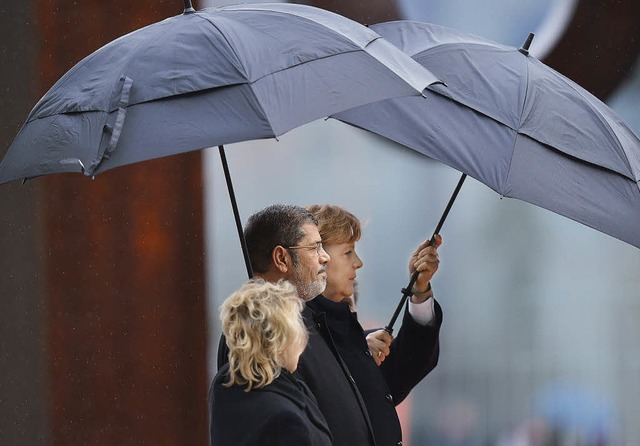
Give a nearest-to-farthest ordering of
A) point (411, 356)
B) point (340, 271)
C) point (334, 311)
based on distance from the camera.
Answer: point (334, 311)
point (340, 271)
point (411, 356)

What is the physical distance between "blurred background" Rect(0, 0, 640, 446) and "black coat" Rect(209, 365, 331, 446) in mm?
2857

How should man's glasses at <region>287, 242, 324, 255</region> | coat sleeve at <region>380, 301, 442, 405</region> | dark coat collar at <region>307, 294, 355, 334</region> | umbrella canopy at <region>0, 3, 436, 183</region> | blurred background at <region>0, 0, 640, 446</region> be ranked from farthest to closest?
blurred background at <region>0, 0, 640, 446</region> < coat sleeve at <region>380, 301, 442, 405</region> < dark coat collar at <region>307, 294, 355, 334</region> < man's glasses at <region>287, 242, 324, 255</region> < umbrella canopy at <region>0, 3, 436, 183</region>

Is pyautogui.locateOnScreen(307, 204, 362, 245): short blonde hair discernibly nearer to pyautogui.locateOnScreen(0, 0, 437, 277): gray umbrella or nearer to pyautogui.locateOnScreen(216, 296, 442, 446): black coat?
pyautogui.locateOnScreen(216, 296, 442, 446): black coat

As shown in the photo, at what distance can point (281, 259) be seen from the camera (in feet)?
13.3

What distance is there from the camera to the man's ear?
13.2 feet

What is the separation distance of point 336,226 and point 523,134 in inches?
30.5

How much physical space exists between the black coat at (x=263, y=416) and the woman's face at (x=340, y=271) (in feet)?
3.07

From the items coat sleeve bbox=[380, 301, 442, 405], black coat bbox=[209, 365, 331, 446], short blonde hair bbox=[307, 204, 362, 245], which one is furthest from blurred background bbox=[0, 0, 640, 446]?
black coat bbox=[209, 365, 331, 446]

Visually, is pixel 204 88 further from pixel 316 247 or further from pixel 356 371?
pixel 356 371

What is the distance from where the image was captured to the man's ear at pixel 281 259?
403 centimetres

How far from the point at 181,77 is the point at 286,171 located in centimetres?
300

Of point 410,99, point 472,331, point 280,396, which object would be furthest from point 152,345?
point 280,396

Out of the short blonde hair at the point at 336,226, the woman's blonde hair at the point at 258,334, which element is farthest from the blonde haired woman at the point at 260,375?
the short blonde hair at the point at 336,226

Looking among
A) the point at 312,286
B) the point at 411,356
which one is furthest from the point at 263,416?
the point at 411,356
